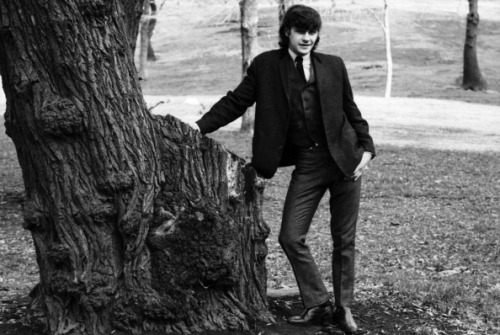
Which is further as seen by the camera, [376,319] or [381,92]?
[381,92]

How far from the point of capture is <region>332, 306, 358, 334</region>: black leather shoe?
5.29 m

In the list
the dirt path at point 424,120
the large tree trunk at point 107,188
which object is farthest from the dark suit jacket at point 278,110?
the dirt path at point 424,120

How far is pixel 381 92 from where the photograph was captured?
35.2 meters

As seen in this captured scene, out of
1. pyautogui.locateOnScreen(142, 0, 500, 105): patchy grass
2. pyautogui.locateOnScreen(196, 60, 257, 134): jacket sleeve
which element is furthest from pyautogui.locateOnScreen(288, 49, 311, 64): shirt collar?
pyautogui.locateOnScreen(142, 0, 500, 105): patchy grass

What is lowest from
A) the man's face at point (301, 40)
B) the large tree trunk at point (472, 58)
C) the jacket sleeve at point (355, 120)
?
the large tree trunk at point (472, 58)

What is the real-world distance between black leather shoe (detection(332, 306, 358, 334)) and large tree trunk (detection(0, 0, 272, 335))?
0.69m

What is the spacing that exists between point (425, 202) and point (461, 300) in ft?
17.8

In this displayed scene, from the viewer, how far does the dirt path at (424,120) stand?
1961 centimetres

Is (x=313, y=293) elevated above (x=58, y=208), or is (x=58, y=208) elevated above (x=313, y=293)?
(x=58, y=208)

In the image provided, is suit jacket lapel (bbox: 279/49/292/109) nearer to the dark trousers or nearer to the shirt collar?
the shirt collar

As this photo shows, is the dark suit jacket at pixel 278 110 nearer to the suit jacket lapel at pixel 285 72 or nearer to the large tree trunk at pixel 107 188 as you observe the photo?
the suit jacket lapel at pixel 285 72

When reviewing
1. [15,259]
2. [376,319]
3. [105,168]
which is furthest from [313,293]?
[15,259]

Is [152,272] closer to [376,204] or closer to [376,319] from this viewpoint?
[376,319]

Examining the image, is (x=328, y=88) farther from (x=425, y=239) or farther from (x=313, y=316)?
(x=425, y=239)
